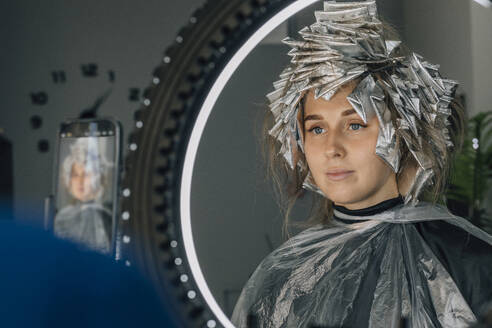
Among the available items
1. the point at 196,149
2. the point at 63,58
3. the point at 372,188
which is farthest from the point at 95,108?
the point at 372,188

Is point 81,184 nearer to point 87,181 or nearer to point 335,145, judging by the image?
point 87,181

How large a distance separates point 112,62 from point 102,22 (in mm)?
53

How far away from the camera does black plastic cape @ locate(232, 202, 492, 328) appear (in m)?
0.59

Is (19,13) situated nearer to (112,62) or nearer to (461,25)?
(112,62)

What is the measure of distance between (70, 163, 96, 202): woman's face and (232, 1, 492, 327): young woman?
0.22 metres

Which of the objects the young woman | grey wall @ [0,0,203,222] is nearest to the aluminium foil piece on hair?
the young woman

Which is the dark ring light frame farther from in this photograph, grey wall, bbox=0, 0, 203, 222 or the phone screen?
grey wall, bbox=0, 0, 203, 222

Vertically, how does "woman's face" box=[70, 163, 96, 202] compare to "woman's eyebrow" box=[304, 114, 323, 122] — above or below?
below

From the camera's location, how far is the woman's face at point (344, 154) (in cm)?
64

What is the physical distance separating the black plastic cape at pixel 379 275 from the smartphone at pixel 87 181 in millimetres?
180

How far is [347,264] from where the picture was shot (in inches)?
25.4

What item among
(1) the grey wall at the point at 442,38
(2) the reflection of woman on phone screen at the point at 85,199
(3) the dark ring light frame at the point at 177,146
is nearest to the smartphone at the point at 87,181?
(2) the reflection of woman on phone screen at the point at 85,199

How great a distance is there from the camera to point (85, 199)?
0.75m

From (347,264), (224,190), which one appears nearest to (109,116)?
(224,190)
